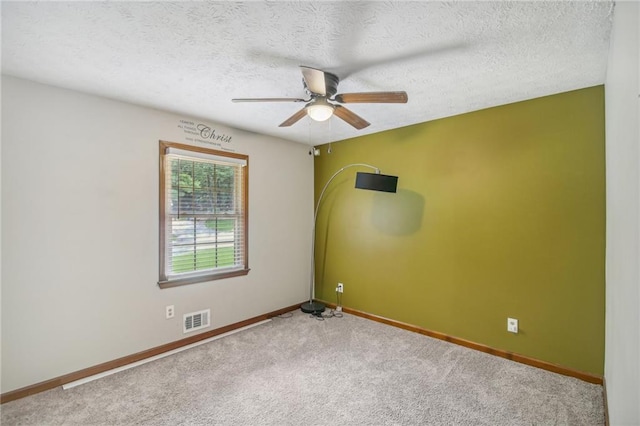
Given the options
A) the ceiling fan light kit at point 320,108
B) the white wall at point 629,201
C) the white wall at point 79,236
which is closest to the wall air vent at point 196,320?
the white wall at point 79,236

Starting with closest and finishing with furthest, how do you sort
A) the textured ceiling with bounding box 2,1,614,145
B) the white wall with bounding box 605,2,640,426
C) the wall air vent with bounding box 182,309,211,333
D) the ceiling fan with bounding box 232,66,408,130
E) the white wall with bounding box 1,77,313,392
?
1. the white wall with bounding box 605,2,640,426
2. the textured ceiling with bounding box 2,1,614,145
3. the ceiling fan with bounding box 232,66,408,130
4. the white wall with bounding box 1,77,313,392
5. the wall air vent with bounding box 182,309,211,333

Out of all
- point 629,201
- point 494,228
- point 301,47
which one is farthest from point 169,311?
point 629,201

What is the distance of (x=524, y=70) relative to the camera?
223cm

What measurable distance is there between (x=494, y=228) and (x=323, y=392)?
2.22 meters

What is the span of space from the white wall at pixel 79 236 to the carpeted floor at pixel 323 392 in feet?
1.05

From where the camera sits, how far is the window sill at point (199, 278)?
10.1 ft

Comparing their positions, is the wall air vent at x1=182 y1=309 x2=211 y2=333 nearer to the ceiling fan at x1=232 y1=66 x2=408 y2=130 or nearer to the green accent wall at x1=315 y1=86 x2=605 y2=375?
the green accent wall at x1=315 y1=86 x2=605 y2=375

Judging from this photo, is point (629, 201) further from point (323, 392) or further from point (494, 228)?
point (323, 392)

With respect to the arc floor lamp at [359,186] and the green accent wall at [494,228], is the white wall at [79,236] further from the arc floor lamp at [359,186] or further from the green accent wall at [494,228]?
the green accent wall at [494,228]

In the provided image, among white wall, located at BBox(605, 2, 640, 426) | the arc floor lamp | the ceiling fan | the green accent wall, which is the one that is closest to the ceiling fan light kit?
the ceiling fan

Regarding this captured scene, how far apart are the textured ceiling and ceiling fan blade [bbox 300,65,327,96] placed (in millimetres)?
203

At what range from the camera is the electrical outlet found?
307 centimetres

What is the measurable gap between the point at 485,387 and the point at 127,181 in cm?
364

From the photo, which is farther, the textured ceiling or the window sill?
the window sill
